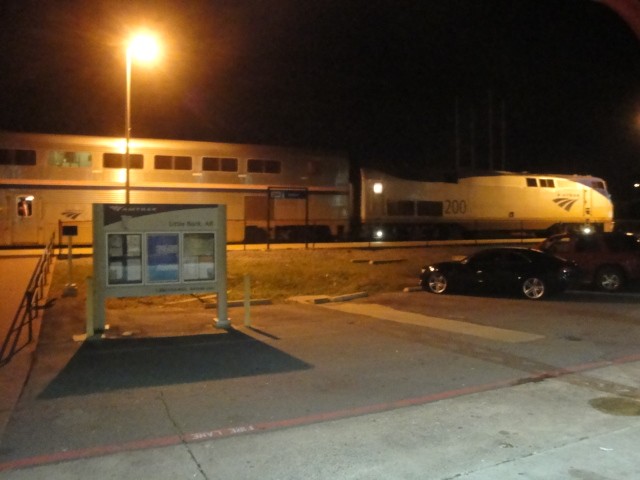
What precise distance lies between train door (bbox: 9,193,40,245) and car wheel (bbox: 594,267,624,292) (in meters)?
19.9

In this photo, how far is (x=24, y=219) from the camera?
25312 mm

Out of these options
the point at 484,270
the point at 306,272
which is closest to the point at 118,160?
the point at 306,272

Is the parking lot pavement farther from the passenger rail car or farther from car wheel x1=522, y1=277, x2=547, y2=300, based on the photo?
the passenger rail car

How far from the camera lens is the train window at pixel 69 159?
2609cm

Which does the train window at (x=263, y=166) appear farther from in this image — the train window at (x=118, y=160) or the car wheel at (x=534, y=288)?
the car wheel at (x=534, y=288)

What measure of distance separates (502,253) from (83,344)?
1049 cm

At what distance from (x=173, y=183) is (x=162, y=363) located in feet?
62.6

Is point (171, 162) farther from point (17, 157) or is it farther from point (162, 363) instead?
point (162, 363)

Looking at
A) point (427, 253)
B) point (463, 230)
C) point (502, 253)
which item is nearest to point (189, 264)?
point (502, 253)

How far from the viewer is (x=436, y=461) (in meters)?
5.65

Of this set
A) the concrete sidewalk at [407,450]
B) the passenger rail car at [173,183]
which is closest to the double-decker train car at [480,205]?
the passenger rail car at [173,183]

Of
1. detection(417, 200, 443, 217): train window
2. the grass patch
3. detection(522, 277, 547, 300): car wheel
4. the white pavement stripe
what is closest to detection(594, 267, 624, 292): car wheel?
detection(522, 277, 547, 300): car wheel

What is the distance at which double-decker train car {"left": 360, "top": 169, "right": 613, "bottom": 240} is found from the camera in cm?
3170

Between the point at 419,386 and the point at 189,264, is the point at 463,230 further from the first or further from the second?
the point at 419,386
